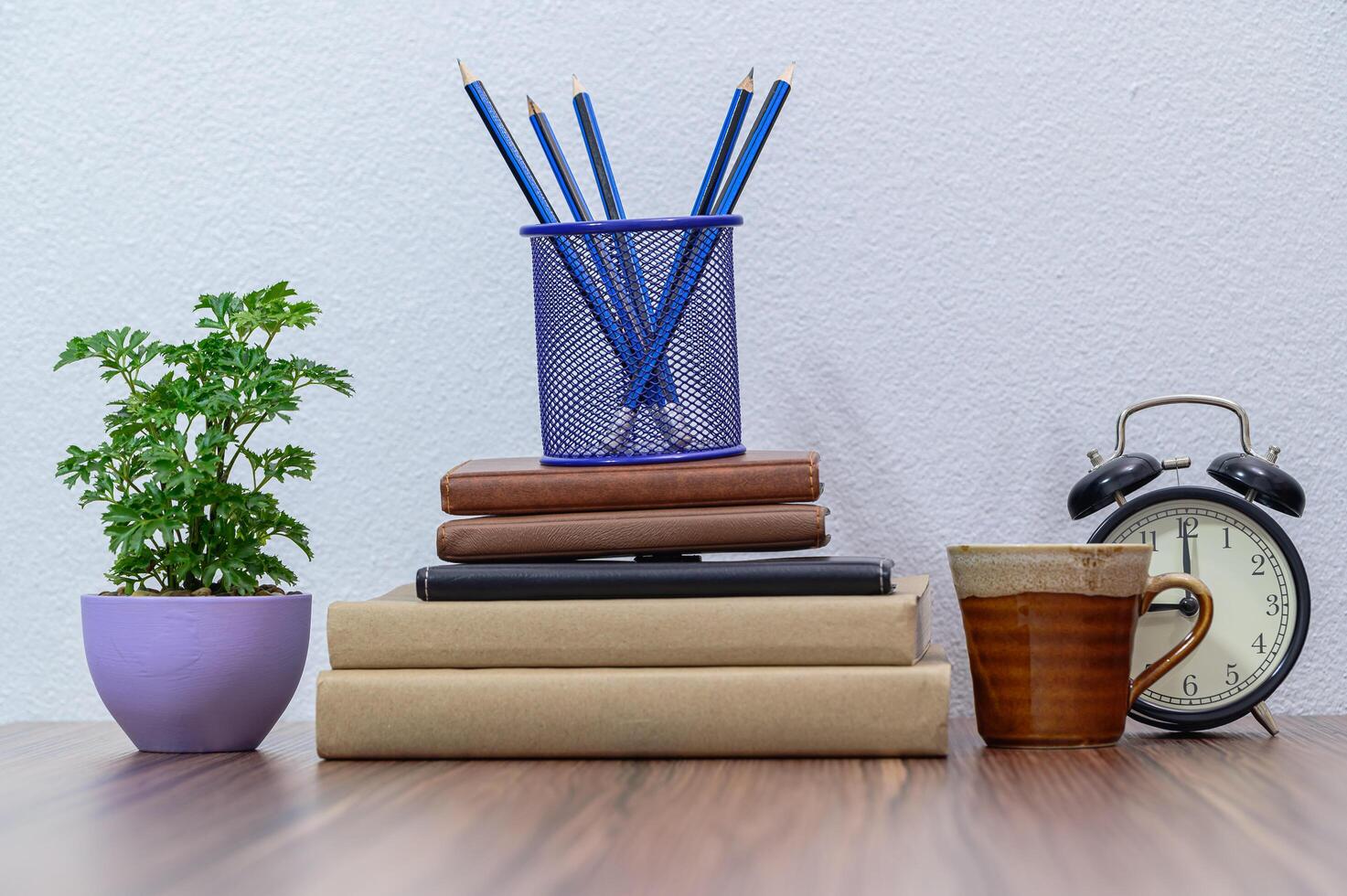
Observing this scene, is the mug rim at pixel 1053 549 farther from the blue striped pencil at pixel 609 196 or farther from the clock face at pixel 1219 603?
the blue striped pencil at pixel 609 196

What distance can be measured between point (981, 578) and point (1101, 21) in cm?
43

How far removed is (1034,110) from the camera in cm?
88

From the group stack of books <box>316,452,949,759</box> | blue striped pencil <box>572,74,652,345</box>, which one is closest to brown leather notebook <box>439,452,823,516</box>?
stack of books <box>316,452,949,759</box>

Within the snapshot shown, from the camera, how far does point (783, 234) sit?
0.89 m

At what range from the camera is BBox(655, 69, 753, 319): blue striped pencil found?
755mm

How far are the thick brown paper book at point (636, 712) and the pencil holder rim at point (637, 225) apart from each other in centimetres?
25

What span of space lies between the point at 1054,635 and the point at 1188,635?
0.10 meters

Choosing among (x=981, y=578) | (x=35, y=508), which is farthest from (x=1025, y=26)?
(x=35, y=508)

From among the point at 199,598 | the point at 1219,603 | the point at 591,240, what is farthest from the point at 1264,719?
the point at 199,598

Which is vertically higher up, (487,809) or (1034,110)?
(1034,110)

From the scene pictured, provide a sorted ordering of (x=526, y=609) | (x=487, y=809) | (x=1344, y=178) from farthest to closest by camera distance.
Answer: (x=1344, y=178) < (x=526, y=609) < (x=487, y=809)

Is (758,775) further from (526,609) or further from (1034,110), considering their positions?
(1034,110)

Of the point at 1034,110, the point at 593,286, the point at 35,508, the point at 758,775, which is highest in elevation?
the point at 1034,110

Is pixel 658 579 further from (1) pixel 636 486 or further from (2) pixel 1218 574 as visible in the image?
(2) pixel 1218 574
